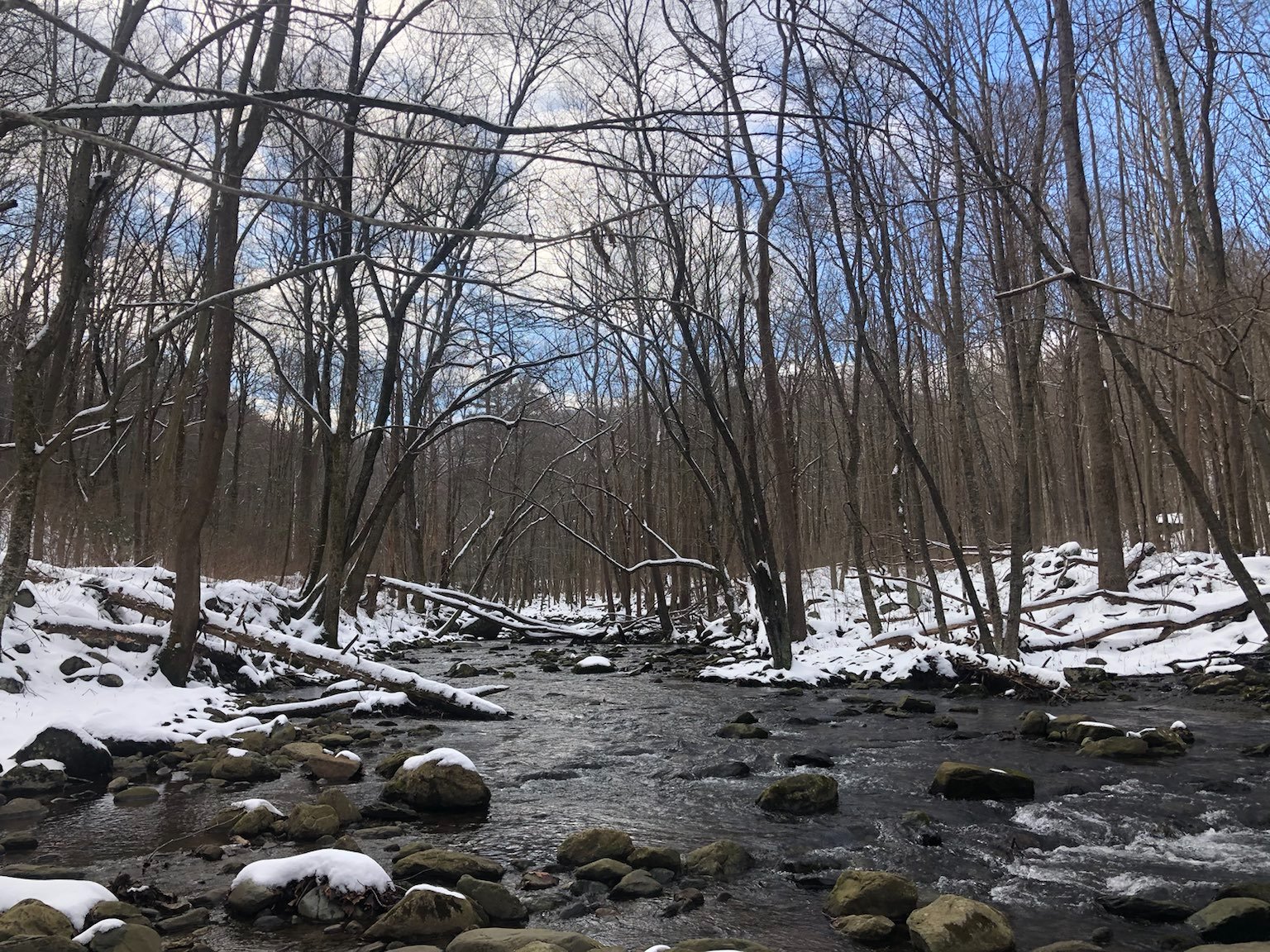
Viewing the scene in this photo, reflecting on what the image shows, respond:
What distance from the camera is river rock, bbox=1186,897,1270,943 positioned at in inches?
125

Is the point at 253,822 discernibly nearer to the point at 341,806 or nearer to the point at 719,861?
the point at 341,806

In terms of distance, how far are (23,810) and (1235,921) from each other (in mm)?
6468

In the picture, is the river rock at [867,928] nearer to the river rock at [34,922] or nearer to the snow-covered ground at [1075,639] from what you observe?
the river rock at [34,922]

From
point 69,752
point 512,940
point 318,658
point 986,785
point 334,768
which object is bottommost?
point 986,785

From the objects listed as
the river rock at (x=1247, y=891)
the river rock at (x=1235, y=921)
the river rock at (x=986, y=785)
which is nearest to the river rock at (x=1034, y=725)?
the river rock at (x=986, y=785)

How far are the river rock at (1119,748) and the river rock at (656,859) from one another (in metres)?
3.98

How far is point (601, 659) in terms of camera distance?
13430mm

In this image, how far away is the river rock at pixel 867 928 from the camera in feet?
10.9

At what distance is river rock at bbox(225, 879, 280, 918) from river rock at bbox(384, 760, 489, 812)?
171 centimetres

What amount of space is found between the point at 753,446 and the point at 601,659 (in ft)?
14.7

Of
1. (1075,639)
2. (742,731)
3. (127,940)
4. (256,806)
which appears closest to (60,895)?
(127,940)

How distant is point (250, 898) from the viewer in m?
3.50

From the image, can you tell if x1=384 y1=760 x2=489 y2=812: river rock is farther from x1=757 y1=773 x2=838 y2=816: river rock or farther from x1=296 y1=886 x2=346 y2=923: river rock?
x1=757 y1=773 x2=838 y2=816: river rock

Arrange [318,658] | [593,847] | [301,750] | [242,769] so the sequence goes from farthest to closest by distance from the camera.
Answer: [318,658] < [301,750] < [242,769] < [593,847]
